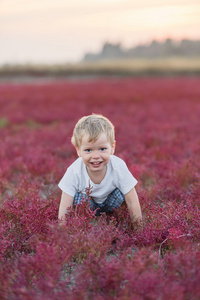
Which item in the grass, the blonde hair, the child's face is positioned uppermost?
the blonde hair

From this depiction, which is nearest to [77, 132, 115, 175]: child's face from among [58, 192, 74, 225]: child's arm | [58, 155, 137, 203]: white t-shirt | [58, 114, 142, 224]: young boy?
[58, 114, 142, 224]: young boy

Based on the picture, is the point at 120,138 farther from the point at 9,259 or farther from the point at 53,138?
the point at 9,259

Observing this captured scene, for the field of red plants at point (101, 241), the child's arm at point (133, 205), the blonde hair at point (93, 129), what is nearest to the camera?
the field of red plants at point (101, 241)

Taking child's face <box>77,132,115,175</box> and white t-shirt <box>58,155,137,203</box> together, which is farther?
white t-shirt <box>58,155,137,203</box>

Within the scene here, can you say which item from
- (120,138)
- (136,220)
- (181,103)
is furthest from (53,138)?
(181,103)

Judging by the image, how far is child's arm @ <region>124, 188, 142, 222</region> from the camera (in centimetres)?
309

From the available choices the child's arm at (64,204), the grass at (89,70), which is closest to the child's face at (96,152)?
the child's arm at (64,204)

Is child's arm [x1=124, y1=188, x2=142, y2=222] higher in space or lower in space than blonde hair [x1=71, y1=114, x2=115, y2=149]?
lower

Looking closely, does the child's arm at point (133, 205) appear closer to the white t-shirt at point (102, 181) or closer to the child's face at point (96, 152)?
the white t-shirt at point (102, 181)

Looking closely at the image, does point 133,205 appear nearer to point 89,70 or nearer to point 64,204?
point 64,204

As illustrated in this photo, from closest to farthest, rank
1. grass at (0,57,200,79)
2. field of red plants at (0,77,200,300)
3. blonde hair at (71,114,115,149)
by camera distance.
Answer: field of red plants at (0,77,200,300), blonde hair at (71,114,115,149), grass at (0,57,200,79)

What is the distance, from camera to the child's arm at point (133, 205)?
10.1ft

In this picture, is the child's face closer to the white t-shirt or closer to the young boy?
the young boy

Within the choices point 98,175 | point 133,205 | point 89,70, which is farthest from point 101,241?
point 89,70
